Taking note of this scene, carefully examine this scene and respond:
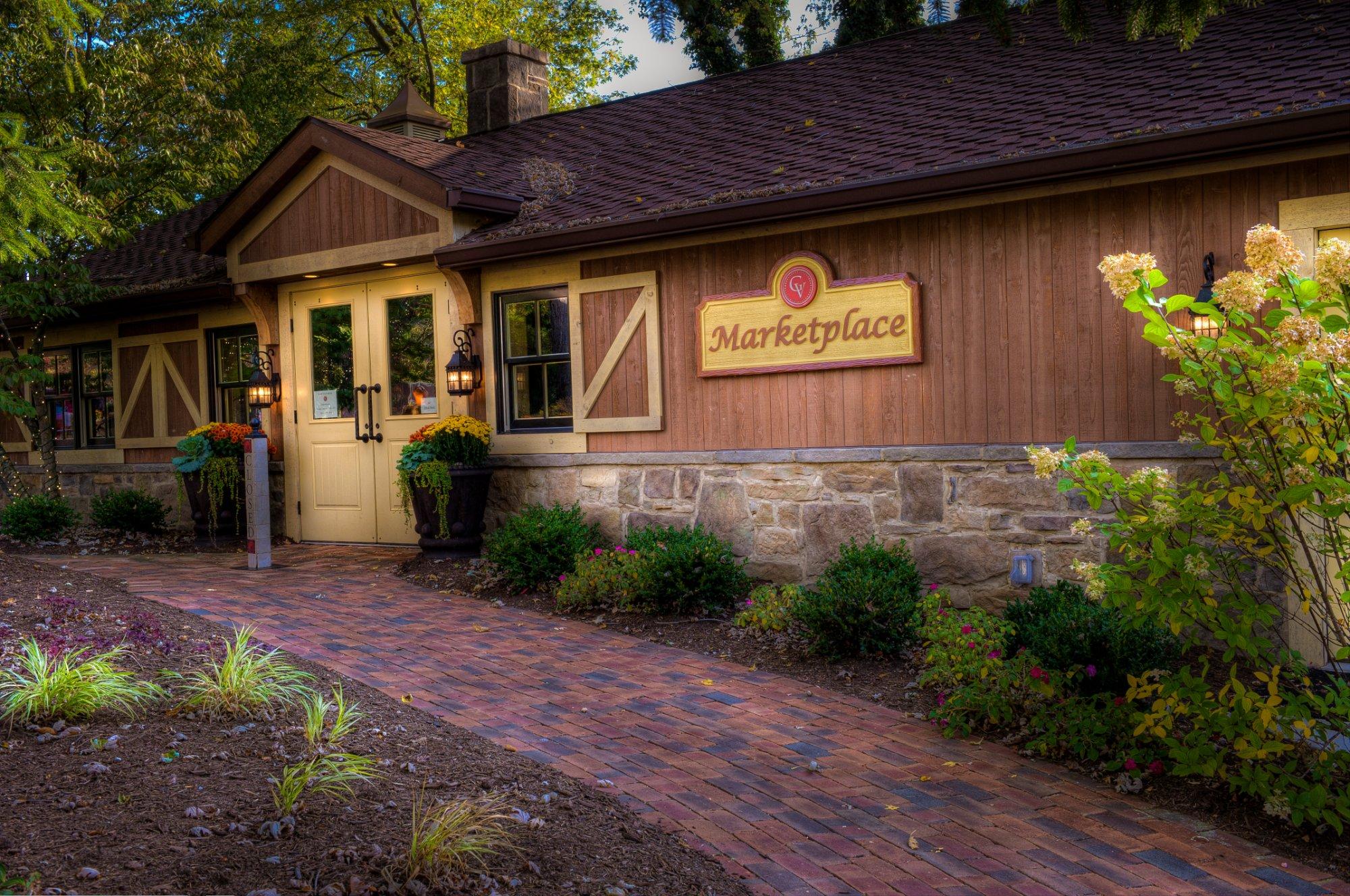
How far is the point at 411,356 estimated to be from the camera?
34.1ft

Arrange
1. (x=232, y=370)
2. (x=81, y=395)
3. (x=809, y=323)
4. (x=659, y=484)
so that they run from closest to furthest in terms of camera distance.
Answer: (x=809, y=323)
(x=659, y=484)
(x=232, y=370)
(x=81, y=395)

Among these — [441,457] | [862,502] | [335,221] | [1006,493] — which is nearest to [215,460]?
[335,221]

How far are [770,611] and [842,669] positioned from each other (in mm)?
844

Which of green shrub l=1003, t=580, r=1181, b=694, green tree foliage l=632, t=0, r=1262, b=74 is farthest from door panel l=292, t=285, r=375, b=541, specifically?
green shrub l=1003, t=580, r=1181, b=694

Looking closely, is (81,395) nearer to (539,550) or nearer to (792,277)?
(539,550)

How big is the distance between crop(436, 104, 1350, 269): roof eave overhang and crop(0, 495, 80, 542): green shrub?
5.54m

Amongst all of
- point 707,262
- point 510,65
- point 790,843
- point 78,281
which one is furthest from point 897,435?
point 78,281

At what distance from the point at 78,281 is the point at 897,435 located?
920 centimetres

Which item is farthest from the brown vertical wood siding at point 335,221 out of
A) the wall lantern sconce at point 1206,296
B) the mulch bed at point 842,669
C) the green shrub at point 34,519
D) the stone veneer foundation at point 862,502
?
the wall lantern sconce at point 1206,296

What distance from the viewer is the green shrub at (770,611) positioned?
6781 mm

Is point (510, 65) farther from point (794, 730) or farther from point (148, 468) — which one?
point (794, 730)

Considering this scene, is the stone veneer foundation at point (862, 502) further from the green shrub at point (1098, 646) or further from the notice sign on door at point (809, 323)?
the green shrub at point (1098, 646)

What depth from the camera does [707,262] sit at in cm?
833

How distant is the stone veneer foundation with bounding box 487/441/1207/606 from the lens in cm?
676
